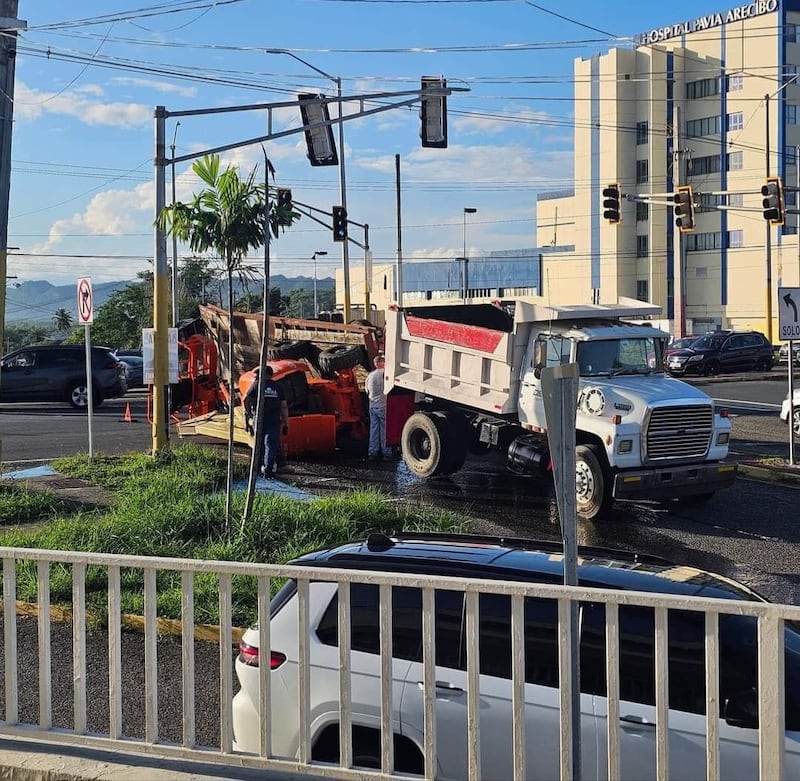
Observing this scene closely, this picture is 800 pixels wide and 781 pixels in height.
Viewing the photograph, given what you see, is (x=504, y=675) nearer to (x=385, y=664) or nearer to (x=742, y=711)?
(x=385, y=664)

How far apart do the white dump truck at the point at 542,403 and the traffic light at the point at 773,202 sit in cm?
1556

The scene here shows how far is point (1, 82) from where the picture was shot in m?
10.5

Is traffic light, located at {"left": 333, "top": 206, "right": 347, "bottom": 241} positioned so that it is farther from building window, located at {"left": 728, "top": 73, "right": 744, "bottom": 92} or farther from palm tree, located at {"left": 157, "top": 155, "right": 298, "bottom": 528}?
building window, located at {"left": 728, "top": 73, "right": 744, "bottom": 92}

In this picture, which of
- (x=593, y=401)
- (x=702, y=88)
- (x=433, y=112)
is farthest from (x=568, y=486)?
(x=702, y=88)

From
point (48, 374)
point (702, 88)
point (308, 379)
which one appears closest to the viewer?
point (308, 379)

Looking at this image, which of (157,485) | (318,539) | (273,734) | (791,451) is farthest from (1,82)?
(791,451)

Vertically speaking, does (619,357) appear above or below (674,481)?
above

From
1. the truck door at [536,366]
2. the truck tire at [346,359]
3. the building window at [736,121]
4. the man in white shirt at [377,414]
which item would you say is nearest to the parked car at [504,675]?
the truck door at [536,366]

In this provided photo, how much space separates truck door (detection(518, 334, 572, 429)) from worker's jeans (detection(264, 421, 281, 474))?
350cm

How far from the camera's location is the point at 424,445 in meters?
16.0

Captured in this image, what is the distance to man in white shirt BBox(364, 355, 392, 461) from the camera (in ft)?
55.8

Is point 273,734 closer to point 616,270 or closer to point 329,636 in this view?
point 329,636

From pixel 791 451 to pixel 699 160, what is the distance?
198ft

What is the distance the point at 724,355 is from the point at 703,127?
1428 inches
